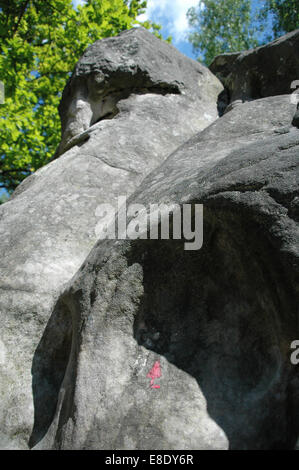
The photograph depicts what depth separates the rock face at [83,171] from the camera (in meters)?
2.09

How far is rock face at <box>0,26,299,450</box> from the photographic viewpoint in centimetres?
149

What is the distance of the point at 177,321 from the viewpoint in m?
1.82

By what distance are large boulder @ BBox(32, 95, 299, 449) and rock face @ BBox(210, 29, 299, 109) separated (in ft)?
6.33

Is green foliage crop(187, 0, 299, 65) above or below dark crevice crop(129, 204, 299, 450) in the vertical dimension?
above

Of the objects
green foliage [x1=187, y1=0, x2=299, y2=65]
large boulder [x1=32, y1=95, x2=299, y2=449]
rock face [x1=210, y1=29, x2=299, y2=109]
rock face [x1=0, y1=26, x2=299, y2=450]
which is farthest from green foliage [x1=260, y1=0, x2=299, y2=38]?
large boulder [x1=32, y1=95, x2=299, y2=449]

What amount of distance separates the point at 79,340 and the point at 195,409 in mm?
539

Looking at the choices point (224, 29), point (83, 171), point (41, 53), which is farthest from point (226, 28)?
point (83, 171)

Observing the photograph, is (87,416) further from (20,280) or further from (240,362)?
(20,280)

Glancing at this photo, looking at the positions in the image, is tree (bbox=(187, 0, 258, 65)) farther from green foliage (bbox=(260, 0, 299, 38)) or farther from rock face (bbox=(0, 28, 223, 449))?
rock face (bbox=(0, 28, 223, 449))

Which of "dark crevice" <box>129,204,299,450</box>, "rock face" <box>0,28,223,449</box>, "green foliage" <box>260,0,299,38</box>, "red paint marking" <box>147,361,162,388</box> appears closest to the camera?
"dark crevice" <box>129,204,299,450</box>

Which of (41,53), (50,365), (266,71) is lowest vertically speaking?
(50,365)

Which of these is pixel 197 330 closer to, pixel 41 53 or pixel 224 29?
pixel 41 53

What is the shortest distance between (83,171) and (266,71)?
1869mm

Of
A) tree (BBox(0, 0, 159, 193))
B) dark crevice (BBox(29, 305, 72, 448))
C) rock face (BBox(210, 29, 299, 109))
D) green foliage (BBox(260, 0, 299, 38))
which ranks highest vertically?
green foliage (BBox(260, 0, 299, 38))
